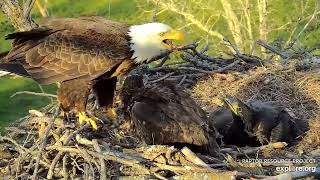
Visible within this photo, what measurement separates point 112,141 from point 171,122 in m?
0.52

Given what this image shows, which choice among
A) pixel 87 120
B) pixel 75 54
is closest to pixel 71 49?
pixel 75 54

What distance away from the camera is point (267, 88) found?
6.61 meters

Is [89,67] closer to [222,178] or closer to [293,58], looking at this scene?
[222,178]

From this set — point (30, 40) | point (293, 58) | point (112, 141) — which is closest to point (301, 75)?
point (293, 58)

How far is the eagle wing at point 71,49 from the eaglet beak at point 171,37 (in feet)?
1.06

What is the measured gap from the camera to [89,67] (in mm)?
5375

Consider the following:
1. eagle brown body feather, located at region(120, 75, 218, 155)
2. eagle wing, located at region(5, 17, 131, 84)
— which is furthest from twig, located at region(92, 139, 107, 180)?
eagle wing, located at region(5, 17, 131, 84)

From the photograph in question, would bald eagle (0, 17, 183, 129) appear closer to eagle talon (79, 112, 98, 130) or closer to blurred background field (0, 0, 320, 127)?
eagle talon (79, 112, 98, 130)

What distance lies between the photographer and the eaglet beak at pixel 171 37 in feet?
17.4

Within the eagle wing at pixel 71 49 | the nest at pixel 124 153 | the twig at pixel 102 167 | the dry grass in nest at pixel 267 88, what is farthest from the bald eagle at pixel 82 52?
the dry grass in nest at pixel 267 88

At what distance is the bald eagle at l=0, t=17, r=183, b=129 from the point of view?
5355mm

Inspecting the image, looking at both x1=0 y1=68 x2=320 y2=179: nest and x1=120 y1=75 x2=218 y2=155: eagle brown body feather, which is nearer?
x1=0 y1=68 x2=320 y2=179: nest

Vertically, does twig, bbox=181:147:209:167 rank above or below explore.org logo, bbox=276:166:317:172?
above

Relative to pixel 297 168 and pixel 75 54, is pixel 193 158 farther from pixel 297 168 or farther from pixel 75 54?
pixel 75 54
